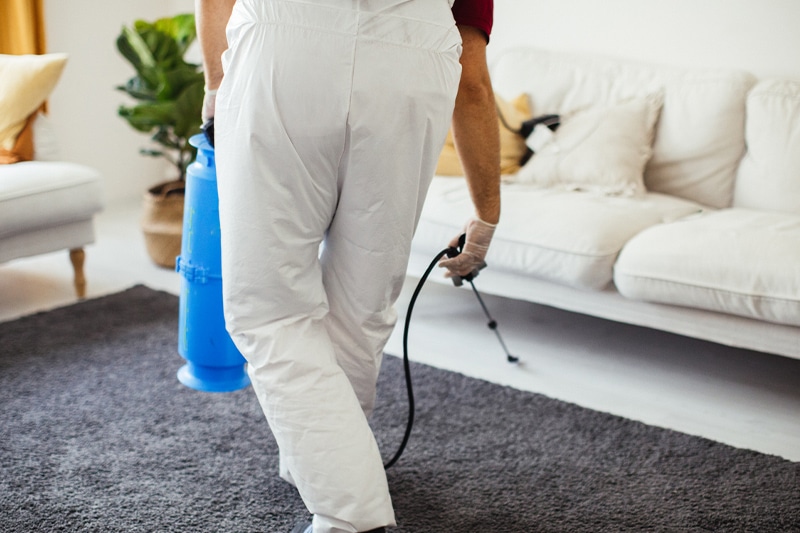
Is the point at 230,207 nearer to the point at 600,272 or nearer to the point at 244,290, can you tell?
the point at 244,290

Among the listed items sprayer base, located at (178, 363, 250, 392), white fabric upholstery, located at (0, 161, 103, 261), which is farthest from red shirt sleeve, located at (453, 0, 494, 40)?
white fabric upholstery, located at (0, 161, 103, 261)

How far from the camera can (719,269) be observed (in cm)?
229

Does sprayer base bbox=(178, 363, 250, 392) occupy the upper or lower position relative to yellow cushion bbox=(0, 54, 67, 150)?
lower

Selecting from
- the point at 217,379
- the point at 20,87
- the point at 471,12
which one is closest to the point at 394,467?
the point at 217,379

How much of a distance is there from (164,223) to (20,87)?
2.48 feet

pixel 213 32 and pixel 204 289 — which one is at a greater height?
pixel 213 32

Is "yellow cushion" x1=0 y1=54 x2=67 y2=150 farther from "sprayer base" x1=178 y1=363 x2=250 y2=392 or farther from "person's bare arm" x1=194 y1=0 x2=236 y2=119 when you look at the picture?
"person's bare arm" x1=194 y1=0 x2=236 y2=119

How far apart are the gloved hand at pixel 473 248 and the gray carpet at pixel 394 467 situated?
0.48 m

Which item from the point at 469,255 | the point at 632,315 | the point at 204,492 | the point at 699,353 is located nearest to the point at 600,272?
the point at 632,315

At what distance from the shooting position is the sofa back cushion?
305cm

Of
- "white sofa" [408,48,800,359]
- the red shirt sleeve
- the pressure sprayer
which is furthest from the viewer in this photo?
"white sofa" [408,48,800,359]

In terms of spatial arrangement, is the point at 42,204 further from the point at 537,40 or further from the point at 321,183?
the point at 537,40

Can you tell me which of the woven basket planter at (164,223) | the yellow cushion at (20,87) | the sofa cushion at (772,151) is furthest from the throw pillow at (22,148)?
the sofa cushion at (772,151)

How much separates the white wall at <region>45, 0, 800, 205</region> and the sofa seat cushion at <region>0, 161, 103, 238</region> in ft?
5.00
